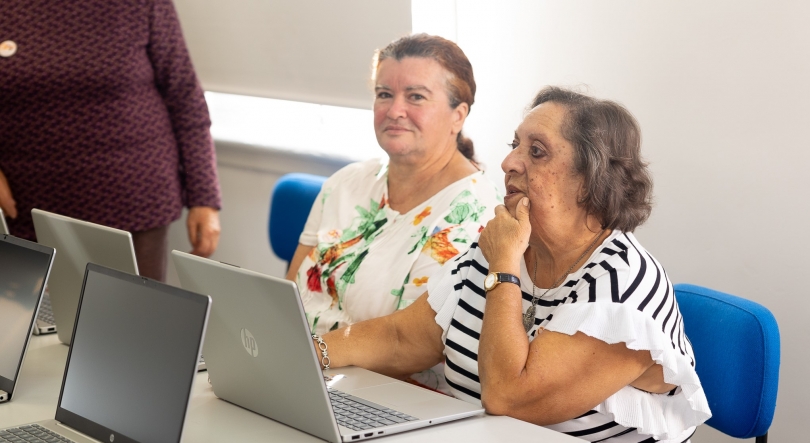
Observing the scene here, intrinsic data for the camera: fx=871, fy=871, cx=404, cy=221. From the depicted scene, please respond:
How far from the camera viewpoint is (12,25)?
9.83 ft

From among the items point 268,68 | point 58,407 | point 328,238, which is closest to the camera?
point 58,407

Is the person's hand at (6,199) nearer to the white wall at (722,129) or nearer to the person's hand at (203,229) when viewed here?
the person's hand at (203,229)

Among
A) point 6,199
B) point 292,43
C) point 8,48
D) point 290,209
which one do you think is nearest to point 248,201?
point 292,43

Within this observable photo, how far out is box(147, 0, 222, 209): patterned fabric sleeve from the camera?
3189 millimetres

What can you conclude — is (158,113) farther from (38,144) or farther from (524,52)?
(524,52)

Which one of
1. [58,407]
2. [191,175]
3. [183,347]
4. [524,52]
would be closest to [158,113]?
[191,175]

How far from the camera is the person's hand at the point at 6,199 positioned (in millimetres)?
3107

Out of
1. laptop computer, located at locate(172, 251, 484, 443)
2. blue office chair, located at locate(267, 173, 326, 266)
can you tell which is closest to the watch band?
laptop computer, located at locate(172, 251, 484, 443)

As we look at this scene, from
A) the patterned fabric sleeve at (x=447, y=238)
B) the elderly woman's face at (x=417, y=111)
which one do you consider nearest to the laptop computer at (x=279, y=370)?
the patterned fabric sleeve at (x=447, y=238)

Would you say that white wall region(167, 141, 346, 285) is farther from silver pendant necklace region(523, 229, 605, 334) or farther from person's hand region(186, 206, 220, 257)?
silver pendant necklace region(523, 229, 605, 334)

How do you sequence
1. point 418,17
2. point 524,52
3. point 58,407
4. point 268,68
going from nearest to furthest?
Result: point 58,407 < point 524,52 < point 418,17 < point 268,68

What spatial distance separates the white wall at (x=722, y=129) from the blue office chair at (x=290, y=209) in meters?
0.97

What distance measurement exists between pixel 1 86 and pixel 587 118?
7.14ft

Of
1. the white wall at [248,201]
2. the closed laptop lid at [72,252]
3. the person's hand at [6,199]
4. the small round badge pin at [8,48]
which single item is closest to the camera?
the closed laptop lid at [72,252]
